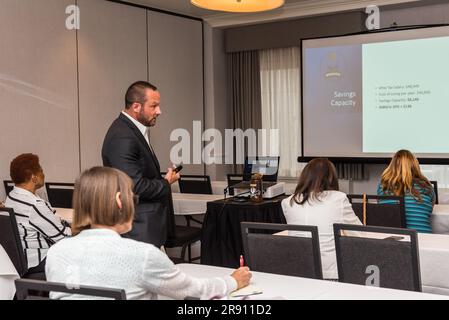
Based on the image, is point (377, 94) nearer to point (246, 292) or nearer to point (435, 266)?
point (435, 266)

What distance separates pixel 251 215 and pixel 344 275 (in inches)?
79.8

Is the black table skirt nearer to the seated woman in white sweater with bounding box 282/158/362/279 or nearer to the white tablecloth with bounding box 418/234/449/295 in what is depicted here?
the seated woman in white sweater with bounding box 282/158/362/279

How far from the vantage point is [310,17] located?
8.18 meters

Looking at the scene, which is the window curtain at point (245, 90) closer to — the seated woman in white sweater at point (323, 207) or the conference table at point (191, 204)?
the conference table at point (191, 204)

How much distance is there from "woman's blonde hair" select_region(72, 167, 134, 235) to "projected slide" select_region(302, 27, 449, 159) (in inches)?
237

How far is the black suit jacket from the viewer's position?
126 inches

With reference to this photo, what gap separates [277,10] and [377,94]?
6.01 ft

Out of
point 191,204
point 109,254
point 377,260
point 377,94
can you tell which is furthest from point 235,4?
point 109,254

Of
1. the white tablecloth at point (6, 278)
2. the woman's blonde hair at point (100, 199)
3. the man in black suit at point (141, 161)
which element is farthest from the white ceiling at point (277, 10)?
the woman's blonde hair at point (100, 199)

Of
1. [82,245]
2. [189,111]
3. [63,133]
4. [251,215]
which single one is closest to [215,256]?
[251,215]

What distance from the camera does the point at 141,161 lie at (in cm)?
327

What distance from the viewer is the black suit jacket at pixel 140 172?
10.5 feet

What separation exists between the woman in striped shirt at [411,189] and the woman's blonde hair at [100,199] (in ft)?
8.88

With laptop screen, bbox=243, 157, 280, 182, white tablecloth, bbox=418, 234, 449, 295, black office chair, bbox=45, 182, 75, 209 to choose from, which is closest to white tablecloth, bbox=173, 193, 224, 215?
black office chair, bbox=45, 182, 75, 209
